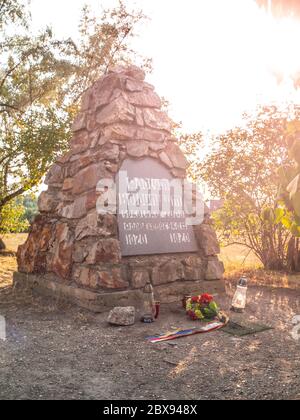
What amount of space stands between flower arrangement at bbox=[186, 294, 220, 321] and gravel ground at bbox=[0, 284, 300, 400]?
5.9 inches

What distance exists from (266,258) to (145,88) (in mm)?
5499

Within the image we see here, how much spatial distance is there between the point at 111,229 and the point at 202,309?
165 centimetres

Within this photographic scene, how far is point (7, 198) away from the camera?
12.6m

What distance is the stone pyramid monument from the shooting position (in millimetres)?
5457

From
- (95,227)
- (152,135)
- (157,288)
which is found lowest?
(157,288)

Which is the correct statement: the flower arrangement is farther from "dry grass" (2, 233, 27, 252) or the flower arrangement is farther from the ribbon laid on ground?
"dry grass" (2, 233, 27, 252)

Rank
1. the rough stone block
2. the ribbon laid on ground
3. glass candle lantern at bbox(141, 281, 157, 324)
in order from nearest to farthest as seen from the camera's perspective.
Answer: the ribbon laid on ground, the rough stone block, glass candle lantern at bbox(141, 281, 157, 324)

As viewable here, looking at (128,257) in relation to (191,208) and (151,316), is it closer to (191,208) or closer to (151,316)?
(151,316)

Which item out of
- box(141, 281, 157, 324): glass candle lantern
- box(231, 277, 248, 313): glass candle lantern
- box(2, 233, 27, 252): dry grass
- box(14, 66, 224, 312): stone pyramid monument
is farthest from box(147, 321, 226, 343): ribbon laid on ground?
box(2, 233, 27, 252): dry grass

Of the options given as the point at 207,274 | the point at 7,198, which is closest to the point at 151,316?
the point at 207,274

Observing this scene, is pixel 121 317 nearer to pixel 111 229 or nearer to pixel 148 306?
pixel 148 306

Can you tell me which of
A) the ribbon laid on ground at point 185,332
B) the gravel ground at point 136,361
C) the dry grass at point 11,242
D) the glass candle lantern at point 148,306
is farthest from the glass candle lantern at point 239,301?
the dry grass at point 11,242

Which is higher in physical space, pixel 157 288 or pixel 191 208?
pixel 191 208

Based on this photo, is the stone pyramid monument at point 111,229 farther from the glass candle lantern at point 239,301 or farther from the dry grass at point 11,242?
→ the dry grass at point 11,242
